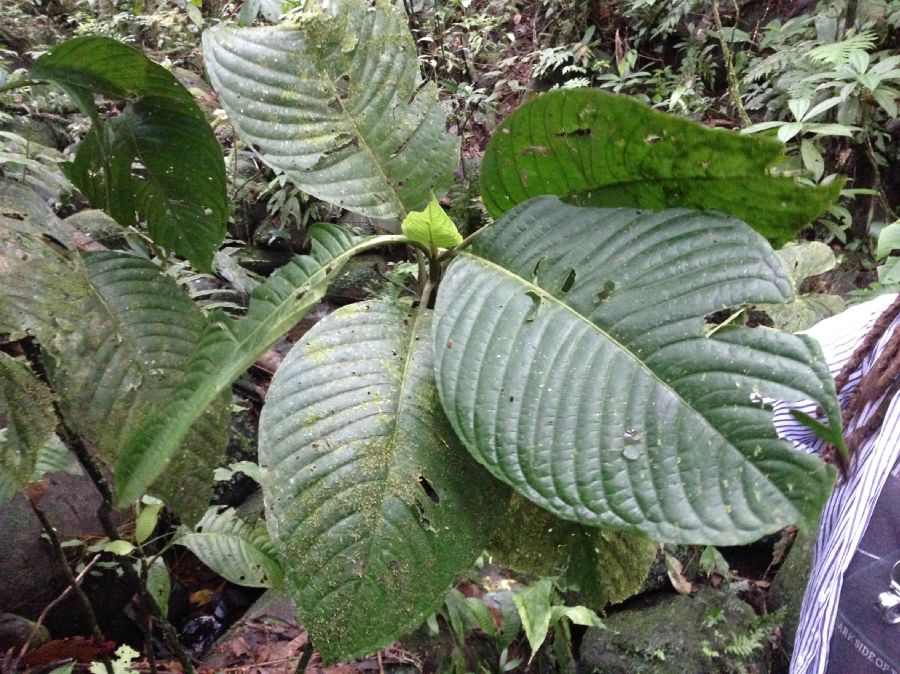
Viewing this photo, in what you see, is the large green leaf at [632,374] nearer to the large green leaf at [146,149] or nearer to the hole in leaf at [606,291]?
the hole in leaf at [606,291]

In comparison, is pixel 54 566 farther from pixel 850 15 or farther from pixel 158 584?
pixel 850 15

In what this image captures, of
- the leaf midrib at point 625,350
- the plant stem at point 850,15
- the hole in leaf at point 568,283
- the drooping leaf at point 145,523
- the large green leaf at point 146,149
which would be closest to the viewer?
the leaf midrib at point 625,350

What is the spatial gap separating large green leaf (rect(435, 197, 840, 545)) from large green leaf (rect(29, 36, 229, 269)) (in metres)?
0.34

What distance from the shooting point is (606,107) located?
43 cm

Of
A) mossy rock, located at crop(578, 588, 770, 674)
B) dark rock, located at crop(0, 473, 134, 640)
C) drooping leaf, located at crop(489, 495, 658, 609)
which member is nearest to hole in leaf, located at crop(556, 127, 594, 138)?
drooping leaf, located at crop(489, 495, 658, 609)

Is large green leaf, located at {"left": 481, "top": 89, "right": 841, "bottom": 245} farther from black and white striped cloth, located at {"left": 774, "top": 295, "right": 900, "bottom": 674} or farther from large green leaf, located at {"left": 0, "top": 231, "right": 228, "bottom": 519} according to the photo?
black and white striped cloth, located at {"left": 774, "top": 295, "right": 900, "bottom": 674}

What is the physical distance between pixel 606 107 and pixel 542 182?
99 mm

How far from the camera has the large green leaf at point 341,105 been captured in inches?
22.2

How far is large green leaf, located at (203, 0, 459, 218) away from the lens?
565 mm

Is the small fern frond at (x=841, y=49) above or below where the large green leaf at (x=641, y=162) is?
below

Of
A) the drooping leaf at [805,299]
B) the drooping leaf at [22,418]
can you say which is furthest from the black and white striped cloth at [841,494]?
the drooping leaf at [22,418]

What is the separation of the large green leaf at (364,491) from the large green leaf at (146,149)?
0.91 ft

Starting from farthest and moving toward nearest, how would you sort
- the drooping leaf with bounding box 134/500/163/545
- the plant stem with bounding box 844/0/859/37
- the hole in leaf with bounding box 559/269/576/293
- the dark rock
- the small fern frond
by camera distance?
the plant stem with bounding box 844/0/859/37 → the small fern frond → the dark rock → the drooping leaf with bounding box 134/500/163/545 → the hole in leaf with bounding box 559/269/576/293

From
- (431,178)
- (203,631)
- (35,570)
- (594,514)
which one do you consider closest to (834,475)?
(594,514)
